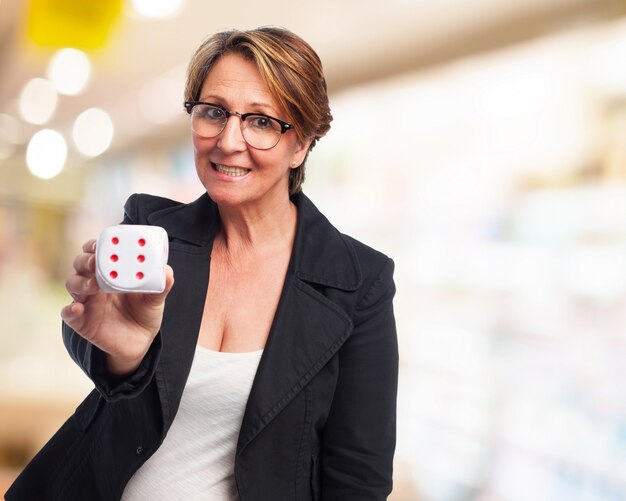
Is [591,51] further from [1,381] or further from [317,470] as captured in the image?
[1,381]

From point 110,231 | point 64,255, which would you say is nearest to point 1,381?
point 64,255

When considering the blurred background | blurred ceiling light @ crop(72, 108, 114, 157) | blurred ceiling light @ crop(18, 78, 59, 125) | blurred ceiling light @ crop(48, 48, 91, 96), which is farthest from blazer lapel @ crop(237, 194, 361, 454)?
blurred ceiling light @ crop(72, 108, 114, 157)

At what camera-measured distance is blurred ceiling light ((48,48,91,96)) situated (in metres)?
5.43

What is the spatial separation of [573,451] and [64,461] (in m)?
2.21

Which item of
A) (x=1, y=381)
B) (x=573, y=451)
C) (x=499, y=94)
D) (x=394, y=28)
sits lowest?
(x=1, y=381)

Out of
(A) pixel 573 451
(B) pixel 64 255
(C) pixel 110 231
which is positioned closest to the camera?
(C) pixel 110 231

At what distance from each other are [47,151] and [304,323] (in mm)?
7410

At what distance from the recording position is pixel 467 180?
3408 millimetres

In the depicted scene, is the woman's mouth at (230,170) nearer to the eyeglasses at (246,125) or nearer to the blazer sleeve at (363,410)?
the eyeglasses at (246,125)

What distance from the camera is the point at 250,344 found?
1.13 metres

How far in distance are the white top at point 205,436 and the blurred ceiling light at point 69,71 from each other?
15.3ft

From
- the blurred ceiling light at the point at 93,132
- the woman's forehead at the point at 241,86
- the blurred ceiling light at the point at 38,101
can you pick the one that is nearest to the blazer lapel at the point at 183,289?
the woman's forehead at the point at 241,86

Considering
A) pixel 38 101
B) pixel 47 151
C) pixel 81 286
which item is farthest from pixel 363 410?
pixel 47 151

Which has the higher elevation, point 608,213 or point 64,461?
point 608,213
